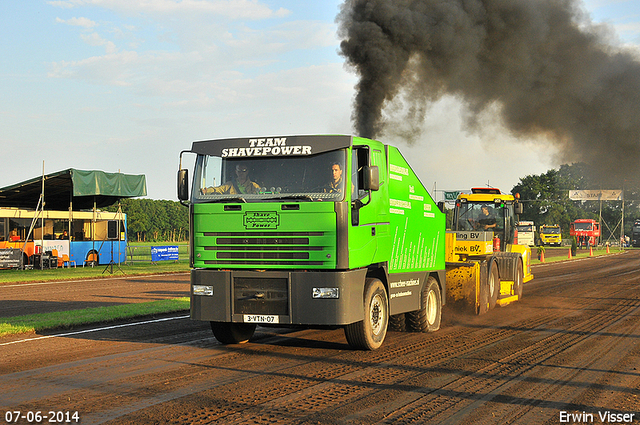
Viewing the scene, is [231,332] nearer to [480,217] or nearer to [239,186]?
[239,186]

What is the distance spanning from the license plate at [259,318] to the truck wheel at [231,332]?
3.46ft

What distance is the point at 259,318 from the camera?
861 centimetres

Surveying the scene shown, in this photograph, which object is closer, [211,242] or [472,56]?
[211,242]

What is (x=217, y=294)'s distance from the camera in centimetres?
882

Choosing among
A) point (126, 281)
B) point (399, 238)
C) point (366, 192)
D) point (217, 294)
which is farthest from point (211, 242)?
point (126, 281)

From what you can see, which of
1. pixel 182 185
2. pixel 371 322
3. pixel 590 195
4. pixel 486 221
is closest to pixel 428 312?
pixel 371 322

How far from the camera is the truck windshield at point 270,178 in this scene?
8523mm

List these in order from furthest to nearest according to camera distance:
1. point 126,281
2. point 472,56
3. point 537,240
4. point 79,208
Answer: point 537,240
point 79,208
point 126,281
point 472,56

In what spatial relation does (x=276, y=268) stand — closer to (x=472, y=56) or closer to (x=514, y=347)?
(x=514, y=347)

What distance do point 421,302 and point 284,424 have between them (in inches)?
232

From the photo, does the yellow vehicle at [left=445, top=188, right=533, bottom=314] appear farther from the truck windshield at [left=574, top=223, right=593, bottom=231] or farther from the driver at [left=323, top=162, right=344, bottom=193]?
the truck windshield at [left=574, top=223, right=593, bottom=231]

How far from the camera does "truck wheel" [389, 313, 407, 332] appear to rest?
1129 cm

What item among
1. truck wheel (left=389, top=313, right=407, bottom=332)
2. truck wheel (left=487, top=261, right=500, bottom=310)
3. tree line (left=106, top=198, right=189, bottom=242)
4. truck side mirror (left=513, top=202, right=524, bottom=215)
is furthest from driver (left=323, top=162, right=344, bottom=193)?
tree line (left=106, top=198, right=189, bottom=242)

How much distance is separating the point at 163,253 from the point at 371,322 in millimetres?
29638
